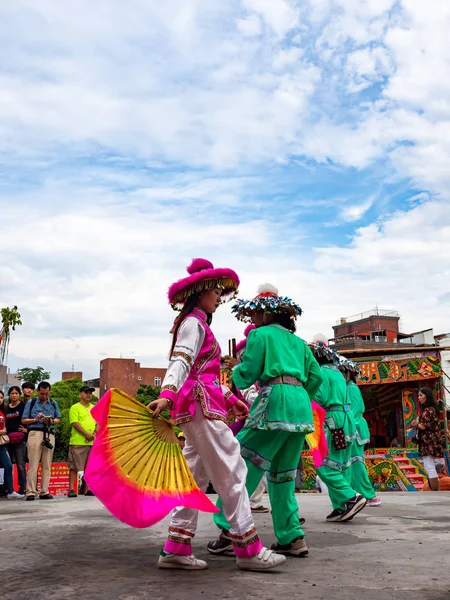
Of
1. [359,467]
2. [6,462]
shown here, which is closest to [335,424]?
[359,467]

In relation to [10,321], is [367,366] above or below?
below

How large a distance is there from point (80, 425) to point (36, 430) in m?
0.67

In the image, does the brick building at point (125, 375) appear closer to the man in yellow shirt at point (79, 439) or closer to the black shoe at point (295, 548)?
the man in yellow shirt at point (79, 439)

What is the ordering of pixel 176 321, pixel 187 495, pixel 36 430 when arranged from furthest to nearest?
pixel 36 430 → pixel 176 321 → pixel 187 495

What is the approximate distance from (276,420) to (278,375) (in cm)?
32

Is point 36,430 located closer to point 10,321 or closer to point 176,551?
point 176,551

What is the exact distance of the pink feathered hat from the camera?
392cm

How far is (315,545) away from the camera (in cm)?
426

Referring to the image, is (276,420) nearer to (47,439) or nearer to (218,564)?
(218,564)

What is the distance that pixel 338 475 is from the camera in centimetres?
571

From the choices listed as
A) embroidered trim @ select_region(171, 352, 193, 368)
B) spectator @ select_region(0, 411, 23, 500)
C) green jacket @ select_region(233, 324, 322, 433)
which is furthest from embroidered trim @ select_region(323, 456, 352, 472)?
spectator @ select_region(0, 411, 23, 500)

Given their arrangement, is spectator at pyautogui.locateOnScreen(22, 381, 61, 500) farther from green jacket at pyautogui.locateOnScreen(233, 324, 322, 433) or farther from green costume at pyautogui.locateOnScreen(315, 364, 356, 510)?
green jacket at pyautogui.locateOnScreen(233, 324, 322, 433)

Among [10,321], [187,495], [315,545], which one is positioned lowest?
[315,545]

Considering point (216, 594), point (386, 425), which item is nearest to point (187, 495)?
point (216, 594)
